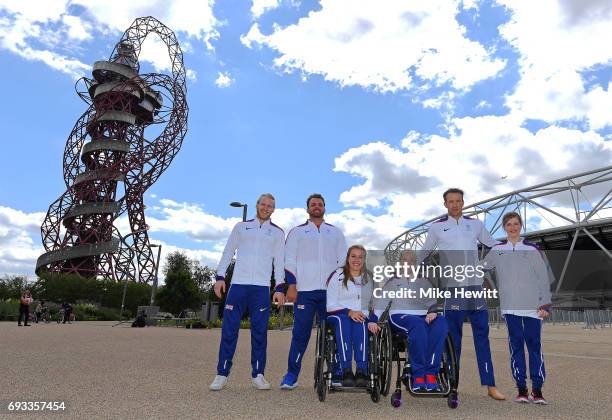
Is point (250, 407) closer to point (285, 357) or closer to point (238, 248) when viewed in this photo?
point (238, 248)

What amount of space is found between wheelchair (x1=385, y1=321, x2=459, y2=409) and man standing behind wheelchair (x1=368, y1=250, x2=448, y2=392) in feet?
0.15

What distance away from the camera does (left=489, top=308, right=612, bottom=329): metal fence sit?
1061 inches

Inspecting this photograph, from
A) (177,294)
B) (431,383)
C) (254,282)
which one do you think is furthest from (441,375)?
(177,294)

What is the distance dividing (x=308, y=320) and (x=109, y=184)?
2191 inches

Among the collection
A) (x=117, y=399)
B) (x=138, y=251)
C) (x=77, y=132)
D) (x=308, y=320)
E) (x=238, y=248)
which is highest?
(x=77, y=132)

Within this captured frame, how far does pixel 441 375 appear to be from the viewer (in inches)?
169

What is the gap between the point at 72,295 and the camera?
4209 centimetres

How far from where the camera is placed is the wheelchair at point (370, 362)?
4.14 metres

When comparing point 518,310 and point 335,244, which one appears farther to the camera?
point 335,244

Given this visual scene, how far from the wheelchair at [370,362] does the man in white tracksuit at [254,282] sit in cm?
79

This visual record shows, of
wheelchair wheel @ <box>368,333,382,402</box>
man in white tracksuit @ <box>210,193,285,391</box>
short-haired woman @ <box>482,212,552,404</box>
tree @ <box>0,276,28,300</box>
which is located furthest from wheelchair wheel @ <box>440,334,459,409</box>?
tree @ <box>0,276,28,300</box>

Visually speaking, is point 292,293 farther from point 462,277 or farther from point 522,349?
point 522,349

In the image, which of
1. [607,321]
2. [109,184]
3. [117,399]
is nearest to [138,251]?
→ [109,184]

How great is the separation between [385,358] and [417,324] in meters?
0.44
